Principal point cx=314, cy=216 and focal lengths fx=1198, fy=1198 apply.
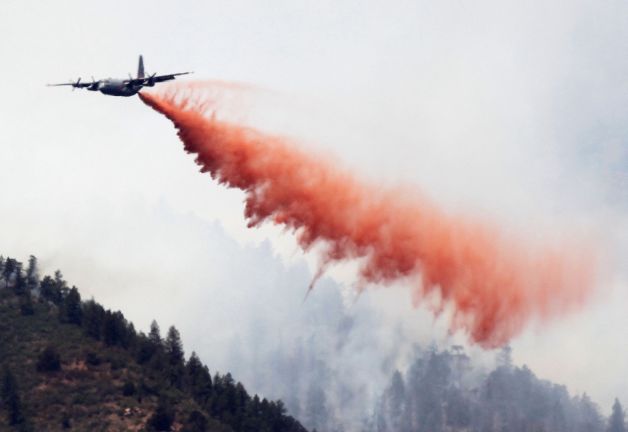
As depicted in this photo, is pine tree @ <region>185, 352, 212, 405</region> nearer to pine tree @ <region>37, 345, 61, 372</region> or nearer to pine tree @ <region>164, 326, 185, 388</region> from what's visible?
pine tree @ <region>164, 326, 185, 388</region>

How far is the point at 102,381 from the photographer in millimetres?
169500

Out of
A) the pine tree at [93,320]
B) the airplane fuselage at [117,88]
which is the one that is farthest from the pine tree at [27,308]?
the airplane fuselage at [117,88]

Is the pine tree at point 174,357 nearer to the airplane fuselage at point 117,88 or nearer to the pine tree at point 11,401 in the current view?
the pine tree at point 11,401

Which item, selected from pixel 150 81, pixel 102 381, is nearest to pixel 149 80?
pixel 150 81

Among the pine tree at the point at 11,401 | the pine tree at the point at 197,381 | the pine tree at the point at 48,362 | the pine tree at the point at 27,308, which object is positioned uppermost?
the pine tree at the point at 27,308

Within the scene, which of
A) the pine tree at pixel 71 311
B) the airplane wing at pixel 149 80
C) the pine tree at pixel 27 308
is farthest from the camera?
the pine tree at pixel 27 308

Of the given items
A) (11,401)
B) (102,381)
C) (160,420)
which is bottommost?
(11,401)

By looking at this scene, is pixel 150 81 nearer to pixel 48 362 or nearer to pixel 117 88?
pixel 117 88

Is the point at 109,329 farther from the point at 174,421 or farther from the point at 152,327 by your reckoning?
the point at 174,421

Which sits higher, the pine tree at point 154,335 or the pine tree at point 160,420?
the pine tree at point 154,335

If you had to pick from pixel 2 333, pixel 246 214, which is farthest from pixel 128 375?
pixel 246 214

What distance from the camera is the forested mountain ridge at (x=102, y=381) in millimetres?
157750

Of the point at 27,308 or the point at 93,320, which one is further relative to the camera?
the point at 27,308

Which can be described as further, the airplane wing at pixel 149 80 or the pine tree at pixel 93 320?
the pine tree at pixel 93 320
